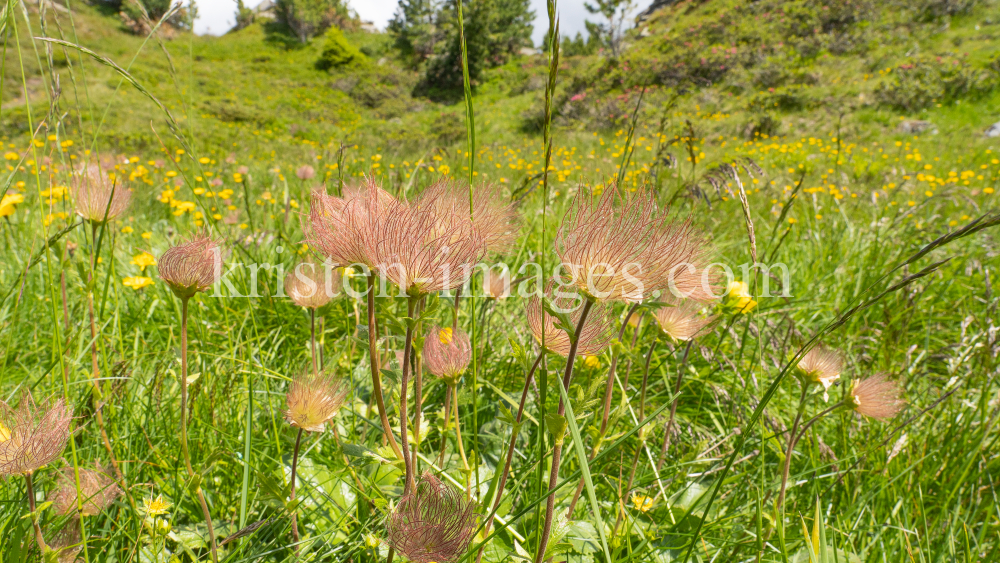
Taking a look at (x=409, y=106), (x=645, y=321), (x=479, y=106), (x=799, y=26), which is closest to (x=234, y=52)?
(x=409, y=106)

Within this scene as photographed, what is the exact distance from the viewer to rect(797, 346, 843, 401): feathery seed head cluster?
4.98ft

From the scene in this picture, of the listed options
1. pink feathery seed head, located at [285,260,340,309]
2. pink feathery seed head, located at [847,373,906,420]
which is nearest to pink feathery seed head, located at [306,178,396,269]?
pink feathery seed head, located at [285,260,340,309]

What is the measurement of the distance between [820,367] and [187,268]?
1.81 meters

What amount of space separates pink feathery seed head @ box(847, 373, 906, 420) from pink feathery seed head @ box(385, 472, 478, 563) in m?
1.27

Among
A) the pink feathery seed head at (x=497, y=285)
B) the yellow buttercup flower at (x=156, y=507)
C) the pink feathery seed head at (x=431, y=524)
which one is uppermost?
the pink feathery seed head at (x=497, y=285)

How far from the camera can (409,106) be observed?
3170cm

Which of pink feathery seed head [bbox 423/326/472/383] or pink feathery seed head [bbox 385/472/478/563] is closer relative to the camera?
pink feathery seed head [bbox 385/472/478/563]

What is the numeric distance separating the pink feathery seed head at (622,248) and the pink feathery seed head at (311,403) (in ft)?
2.42

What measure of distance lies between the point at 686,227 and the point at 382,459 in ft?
2.58

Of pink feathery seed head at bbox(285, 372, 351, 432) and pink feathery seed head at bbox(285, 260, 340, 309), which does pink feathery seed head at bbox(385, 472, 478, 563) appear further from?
pink feathery seed head at bbox(285, 260, 340, 309)

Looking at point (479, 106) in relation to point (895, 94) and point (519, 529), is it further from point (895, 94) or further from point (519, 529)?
point (519, 529)

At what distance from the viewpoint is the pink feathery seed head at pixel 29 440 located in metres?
1.06

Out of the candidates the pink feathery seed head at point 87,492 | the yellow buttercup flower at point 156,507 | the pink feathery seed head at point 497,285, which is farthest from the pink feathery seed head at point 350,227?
the pink feathery seed head at point 87,492

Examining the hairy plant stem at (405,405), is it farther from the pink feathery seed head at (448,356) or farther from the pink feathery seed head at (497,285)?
the pink feathery seed head at (497,285)
